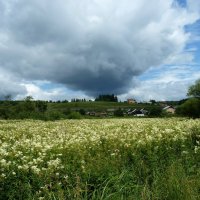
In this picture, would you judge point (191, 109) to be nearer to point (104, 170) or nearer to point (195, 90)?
point (195, 90)

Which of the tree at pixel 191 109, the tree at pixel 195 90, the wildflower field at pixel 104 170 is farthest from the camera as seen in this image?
the tree at pixel 195 90

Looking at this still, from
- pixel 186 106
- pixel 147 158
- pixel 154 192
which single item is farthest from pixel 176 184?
pixel 186 106

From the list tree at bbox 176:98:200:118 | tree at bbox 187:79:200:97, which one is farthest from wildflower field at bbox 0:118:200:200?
tree at bbox 187:79:200:97

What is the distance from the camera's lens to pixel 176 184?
8.62 metres

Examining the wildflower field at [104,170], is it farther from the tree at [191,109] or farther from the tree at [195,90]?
the tree at [195,90]

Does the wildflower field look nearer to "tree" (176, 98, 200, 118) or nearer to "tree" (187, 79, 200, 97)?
"tree" (176, 98, 200, 118)

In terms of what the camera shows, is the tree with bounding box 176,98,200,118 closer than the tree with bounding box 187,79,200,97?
Yes

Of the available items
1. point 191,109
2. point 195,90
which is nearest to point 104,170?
point 191,109

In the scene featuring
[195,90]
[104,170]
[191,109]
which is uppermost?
[195,90]

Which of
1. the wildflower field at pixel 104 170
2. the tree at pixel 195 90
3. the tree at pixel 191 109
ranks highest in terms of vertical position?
the tree at pixel 195 90

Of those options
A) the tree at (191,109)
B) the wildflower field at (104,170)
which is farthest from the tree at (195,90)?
the wildflower field at (104,170)

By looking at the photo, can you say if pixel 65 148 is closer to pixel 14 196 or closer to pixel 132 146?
pixel 132 146

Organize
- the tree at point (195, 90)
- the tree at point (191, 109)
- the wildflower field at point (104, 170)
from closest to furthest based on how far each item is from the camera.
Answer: the wildflower field at point (104, 170) → the tree at point (191, 109) → the tree at point (195, 90)

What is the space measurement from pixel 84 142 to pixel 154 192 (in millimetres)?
4429
